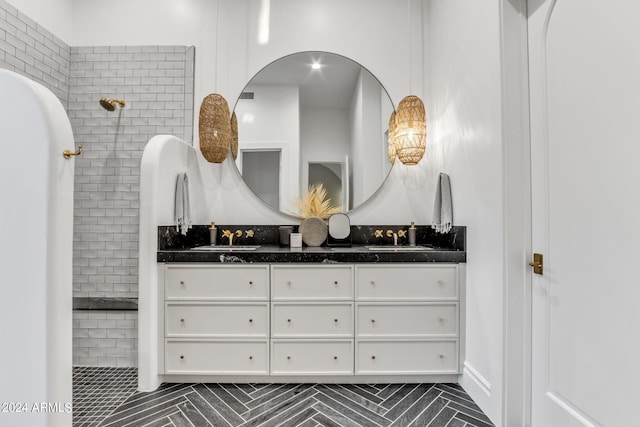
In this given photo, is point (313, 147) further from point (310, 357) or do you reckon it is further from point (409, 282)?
point (310, 357)

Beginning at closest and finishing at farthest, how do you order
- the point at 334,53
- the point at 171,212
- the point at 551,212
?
the point at 551,212 < the point at 171,212 < the point at 334,53

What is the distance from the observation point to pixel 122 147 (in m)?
2.67

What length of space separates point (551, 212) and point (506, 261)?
12.3 inches

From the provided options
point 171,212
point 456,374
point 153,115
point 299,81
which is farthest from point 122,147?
point 456,374

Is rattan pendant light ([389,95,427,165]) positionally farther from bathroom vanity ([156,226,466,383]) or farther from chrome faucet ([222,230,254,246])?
chrome faucet ([222,230,254,246])

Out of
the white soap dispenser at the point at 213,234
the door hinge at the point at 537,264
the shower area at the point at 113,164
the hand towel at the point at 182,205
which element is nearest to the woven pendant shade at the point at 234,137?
the shower area at the point at 113,164

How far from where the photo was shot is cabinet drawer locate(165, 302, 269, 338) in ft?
7.07

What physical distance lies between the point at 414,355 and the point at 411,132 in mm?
1656

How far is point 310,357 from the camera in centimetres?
215

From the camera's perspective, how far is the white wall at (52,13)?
2.37 metres

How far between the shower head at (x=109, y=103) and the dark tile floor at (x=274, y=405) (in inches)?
80.3

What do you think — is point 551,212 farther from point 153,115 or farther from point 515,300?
point 153,115

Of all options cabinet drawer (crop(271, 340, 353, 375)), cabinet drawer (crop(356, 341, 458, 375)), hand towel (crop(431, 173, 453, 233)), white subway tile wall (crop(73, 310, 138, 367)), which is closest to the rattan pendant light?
hand towel (crop(431, 173, 453, 233))

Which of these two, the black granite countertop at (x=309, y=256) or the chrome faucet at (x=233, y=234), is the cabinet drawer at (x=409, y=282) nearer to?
the black granite countertop at (x=309, y=256)
